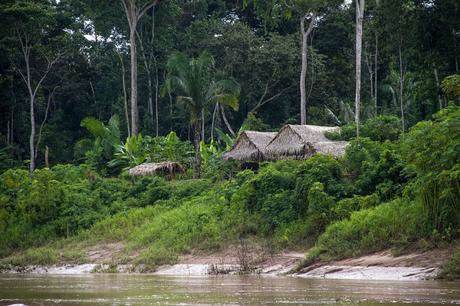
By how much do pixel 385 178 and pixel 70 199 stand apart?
9.65 metres

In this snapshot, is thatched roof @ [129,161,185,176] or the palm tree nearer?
the palm tree

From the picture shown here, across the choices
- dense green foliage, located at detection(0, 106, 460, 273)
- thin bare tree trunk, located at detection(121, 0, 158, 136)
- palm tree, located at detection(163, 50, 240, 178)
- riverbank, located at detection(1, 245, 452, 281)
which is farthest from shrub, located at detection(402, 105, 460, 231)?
thin bare tree trunk, located at detection(121, 0, 158, 136)

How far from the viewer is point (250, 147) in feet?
96.9

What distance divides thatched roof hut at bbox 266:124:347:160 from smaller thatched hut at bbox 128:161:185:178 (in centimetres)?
377

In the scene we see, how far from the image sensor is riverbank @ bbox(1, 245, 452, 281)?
46.7 ft

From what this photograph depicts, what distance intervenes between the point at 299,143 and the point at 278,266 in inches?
440

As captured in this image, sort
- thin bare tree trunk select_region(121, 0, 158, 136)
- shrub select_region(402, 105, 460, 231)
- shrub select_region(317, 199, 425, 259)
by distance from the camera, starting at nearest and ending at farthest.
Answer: shrub select_region(402, 105, 460, 231), shrub select_region(317, 199, 425, 259), thin bare tree trunk select_region(121, 0, 158, 136)

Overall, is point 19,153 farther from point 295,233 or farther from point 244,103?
point 295,233

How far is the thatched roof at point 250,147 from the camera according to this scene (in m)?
29.2

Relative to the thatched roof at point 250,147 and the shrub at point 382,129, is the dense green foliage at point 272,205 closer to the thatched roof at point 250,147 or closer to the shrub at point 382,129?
the thatched roof at point 250,147

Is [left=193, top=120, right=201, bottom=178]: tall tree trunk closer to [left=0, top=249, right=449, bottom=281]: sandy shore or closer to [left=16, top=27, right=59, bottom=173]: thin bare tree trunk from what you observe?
[left=0, top=249, right=449, bottom=281]: sandy shore

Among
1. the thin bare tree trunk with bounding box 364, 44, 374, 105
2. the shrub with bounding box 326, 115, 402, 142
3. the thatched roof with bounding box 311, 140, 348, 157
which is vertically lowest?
the thatched roof with bounding box 311, 140, 348, 157

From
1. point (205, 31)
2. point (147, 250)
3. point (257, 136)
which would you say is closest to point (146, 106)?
point (205, 31)

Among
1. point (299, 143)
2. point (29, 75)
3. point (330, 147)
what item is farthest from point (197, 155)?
point (29, 75)
